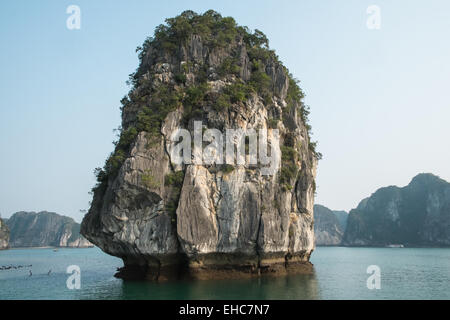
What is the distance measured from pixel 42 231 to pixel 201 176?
470ft

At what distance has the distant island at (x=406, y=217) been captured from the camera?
9694cm

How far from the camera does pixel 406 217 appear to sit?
355 feet

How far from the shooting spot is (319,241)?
135625mm

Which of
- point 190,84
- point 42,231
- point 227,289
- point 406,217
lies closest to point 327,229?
point 406,217

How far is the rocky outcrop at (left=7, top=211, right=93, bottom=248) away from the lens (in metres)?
139

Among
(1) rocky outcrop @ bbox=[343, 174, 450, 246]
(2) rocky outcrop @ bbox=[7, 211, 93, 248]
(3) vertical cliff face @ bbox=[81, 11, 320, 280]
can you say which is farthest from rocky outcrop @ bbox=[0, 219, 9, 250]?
(1) rocky outcrop @ bbox=[343, 174, 450, 246]

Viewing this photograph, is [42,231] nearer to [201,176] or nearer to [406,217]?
[406,217]

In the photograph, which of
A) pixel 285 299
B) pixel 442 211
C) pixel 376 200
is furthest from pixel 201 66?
pixel 376 200

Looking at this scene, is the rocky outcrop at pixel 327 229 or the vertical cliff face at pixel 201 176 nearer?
the vertical cliff face at pixel 201 176

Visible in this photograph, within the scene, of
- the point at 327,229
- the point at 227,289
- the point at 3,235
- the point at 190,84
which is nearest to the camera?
the point at 227,289

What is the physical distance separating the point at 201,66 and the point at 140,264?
14338 mm

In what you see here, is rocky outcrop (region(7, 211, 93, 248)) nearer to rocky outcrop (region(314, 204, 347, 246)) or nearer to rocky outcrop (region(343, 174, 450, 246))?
rocky outcrop (region(314, 204, 347, 246))

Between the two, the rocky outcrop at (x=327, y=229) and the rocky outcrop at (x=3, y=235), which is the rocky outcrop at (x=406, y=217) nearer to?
the rocky outcrop at (x=327, y=229)

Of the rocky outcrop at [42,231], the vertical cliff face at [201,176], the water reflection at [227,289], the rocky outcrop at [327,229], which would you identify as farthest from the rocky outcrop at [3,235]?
the rocky outcrop at [327,229]
